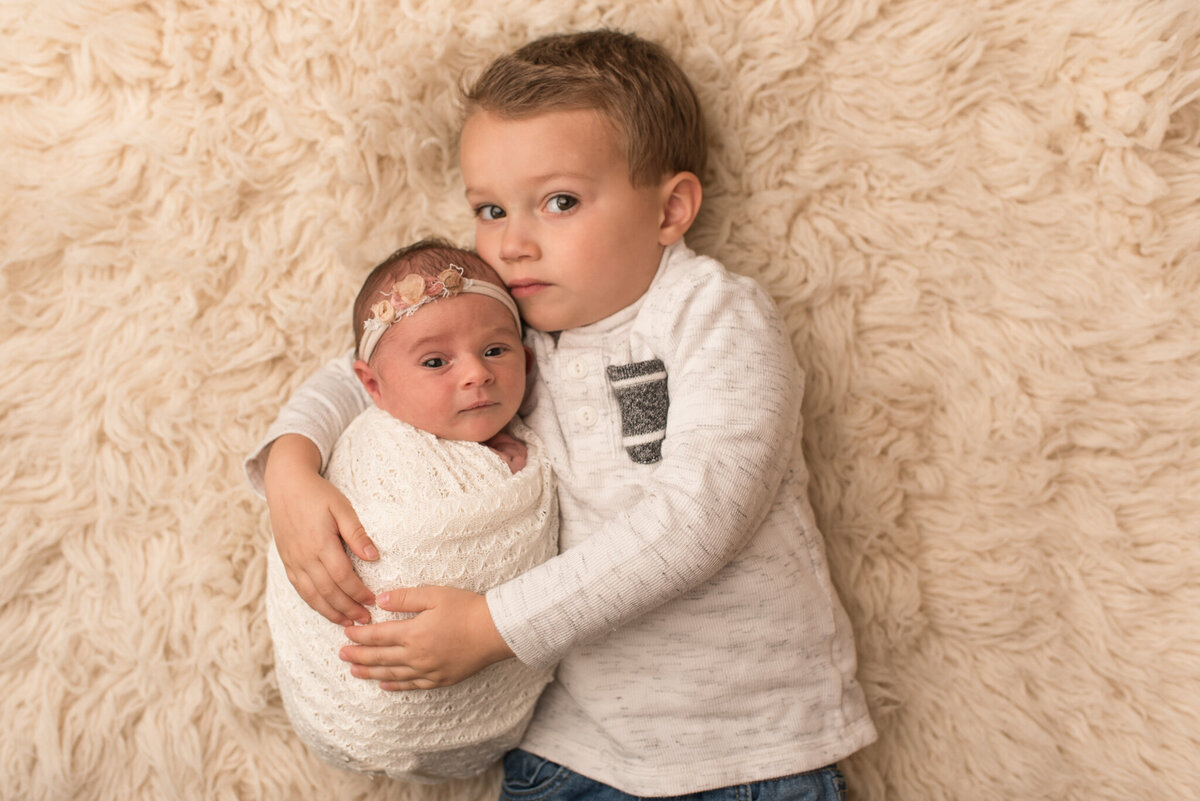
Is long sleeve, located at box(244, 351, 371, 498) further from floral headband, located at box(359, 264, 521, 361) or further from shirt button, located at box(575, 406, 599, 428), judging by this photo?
shirt button, located at box(575, 406, 599, 428)

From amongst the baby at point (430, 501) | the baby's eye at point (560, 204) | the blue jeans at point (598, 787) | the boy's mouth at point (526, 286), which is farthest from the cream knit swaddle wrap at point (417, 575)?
the baby's eye at point (560, 204)

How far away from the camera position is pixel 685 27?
1.39 meters

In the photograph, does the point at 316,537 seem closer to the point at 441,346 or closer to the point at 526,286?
the point at 441,346

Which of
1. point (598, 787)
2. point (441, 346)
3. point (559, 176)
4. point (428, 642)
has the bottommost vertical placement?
point (598, 787)

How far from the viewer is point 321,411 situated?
1276mm

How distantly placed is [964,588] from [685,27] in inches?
36.3

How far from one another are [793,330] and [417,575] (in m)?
0.66

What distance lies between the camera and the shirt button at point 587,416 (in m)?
1.25

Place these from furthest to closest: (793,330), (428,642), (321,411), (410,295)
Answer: (793,330) < (321,411) < (410,295) < (428,642)

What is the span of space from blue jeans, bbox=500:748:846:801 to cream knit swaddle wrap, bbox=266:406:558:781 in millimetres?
105

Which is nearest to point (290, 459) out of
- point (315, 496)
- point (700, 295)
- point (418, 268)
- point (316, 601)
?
point (315, 496)

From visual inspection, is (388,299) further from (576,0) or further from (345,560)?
(576,0)

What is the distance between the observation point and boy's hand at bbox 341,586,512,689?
106 cm

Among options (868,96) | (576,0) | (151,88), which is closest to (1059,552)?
(868,96)
